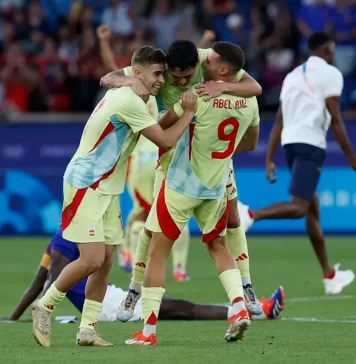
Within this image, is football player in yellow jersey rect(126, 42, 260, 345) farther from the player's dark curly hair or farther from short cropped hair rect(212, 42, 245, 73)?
the player's dark curly hair

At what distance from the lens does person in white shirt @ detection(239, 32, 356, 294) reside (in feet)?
40.6

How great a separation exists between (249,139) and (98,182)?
1.51 meters

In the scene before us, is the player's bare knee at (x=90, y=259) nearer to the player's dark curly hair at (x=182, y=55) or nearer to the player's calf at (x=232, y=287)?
the player's calf at (x=232, y=287)

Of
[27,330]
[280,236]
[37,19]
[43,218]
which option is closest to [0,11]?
[37,19]

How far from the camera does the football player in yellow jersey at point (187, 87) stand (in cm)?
840

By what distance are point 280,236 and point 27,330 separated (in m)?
10.7

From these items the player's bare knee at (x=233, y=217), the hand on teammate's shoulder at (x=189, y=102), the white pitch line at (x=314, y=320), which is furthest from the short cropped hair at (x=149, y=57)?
the white pitch line at (x=314, y=320)

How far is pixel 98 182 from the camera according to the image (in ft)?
27.2

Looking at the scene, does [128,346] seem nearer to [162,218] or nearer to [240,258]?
[162,218]

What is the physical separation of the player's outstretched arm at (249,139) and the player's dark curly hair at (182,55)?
3.05 feet

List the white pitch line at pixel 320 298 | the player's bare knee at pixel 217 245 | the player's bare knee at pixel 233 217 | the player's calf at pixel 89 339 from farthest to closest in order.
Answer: the white pitch line at pixel 320 298 < the player's bare knee at pixel 233 217 < the player's bare knee at pixel 217 245 < the player's calf at pixel 89 339

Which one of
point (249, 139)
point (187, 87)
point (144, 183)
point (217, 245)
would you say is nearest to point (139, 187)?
point (144, 183)

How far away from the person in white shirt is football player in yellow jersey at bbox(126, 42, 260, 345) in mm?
3457

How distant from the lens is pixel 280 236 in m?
19.7
